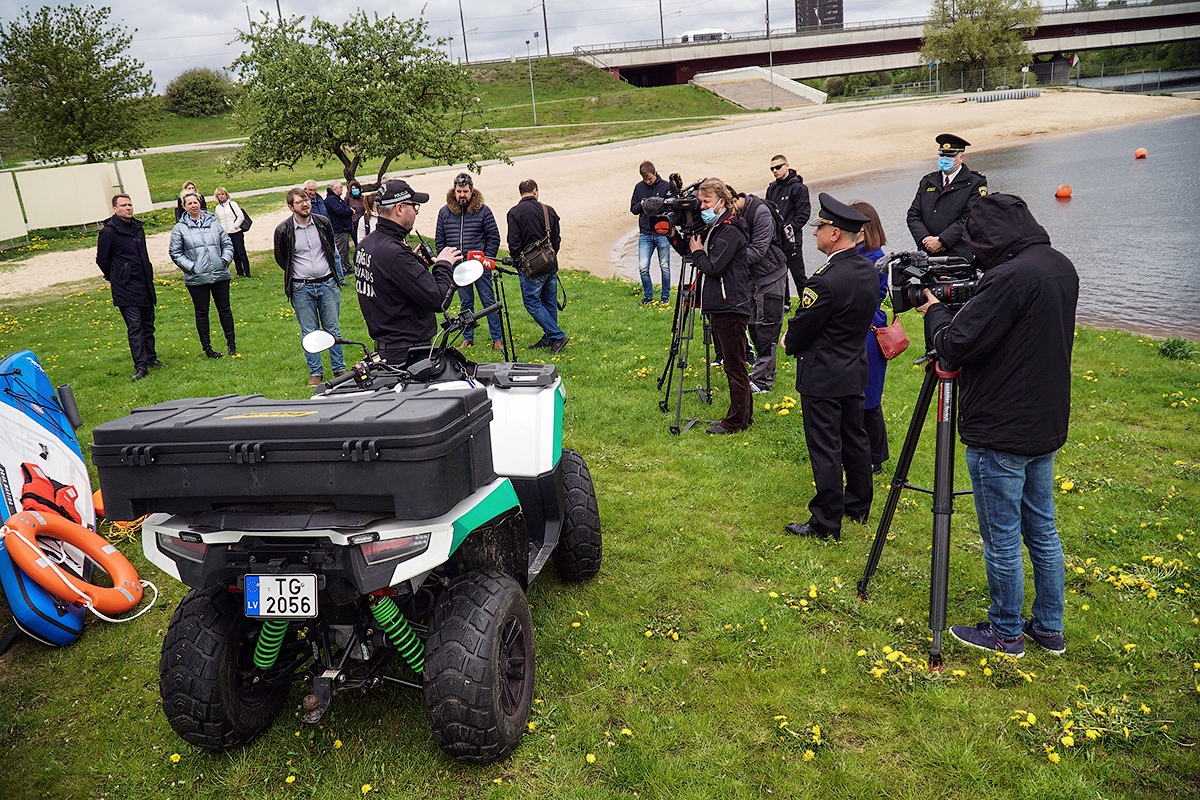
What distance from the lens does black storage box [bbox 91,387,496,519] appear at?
2.70 meters

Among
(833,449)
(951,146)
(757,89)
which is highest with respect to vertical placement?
(757,89)

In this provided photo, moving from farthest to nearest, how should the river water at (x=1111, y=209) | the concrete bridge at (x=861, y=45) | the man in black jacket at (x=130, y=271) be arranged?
the concrete bridge at (x=861, y=45) < the river water at (x=1111, y=209) < the man in black jacket at (x=130, y=271)

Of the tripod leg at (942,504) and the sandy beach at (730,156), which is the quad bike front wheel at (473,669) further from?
the sandy beach at (730,156)

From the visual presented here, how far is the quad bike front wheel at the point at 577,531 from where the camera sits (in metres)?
4.56

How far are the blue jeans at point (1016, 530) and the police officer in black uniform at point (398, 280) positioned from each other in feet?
10.2

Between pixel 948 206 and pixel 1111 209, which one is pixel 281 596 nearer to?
pixel 948 206

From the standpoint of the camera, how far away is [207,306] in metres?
10.6

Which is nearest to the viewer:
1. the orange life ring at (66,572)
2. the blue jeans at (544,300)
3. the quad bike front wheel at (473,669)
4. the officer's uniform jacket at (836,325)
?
the quad bike front wheel at (473,669)

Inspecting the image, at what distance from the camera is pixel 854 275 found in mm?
4848

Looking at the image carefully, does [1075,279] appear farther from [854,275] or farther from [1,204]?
[1,204]

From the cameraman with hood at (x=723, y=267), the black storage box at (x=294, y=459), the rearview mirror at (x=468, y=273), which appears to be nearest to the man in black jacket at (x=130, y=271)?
the cameraman with hood at (x=723, y=267)

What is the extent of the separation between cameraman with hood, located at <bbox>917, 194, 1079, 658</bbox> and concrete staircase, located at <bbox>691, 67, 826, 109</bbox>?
5898 cm

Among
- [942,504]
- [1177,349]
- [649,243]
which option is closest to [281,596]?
[942,504]

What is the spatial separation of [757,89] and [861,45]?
26713 millimetres
